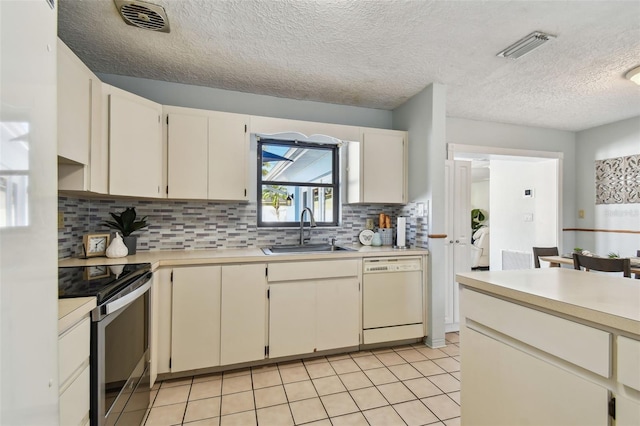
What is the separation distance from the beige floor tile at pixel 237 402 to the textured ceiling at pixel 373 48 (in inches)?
96.0

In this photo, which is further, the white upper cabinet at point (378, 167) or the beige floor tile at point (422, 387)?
the white upper cabinet at point (378, 167)

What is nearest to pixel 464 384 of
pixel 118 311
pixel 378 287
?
pixel 378 287

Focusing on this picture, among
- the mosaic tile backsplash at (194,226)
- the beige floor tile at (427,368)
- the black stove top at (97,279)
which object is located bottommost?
the beige floor tile at (427,368)

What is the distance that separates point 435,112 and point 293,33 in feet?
4.91

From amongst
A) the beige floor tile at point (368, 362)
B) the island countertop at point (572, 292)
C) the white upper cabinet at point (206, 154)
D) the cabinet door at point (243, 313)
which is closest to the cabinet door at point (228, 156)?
the white upper cabinet at point (206, 154)

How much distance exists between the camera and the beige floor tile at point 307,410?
1759 millimetres

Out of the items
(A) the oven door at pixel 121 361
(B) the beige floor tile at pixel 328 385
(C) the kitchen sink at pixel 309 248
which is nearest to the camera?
(A) the oven door at pixel 121 361

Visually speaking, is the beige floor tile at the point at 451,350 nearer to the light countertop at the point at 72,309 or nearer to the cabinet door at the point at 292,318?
the cabinet door at the point at 292,318

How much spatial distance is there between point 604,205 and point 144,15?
5.39 m

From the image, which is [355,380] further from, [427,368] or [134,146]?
[134,146]

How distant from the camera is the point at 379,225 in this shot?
3.27 meters

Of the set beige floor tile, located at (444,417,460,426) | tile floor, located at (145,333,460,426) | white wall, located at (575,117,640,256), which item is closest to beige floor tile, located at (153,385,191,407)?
tile floor, located at (145,333,460,426)

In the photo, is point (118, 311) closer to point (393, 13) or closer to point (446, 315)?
point (393, 13)

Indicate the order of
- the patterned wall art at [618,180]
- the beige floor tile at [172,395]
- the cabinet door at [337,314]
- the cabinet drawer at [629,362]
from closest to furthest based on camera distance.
Answer: the cabinet drawer at [629,362] < the beige floor tile at [172,395] < the cabinet door at [337,314] < the patterned wall art at [618,180]
